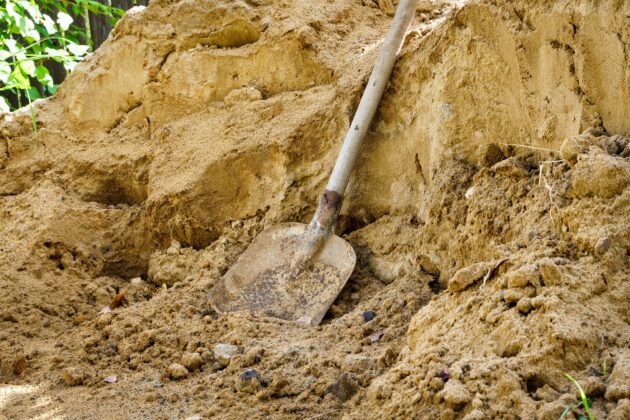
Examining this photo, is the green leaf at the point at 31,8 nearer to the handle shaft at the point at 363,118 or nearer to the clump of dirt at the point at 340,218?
the clump of dirt at the point at 340,218

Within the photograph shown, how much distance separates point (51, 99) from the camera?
14.8ft

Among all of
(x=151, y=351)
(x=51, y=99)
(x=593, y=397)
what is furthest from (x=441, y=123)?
(x=51, y=99)

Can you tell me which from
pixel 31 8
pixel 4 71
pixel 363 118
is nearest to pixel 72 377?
pixel 363 118

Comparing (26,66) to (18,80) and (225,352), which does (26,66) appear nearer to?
(18,80)

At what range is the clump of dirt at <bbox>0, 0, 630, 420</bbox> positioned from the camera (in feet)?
6.19

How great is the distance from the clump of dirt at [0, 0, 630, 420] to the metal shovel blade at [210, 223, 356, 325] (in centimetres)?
8

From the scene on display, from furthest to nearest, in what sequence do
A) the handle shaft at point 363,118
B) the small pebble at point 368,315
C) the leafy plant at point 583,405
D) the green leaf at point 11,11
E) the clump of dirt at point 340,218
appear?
the green leaf at point 11,11 → the handle shaft at point 363,118 → the small pebble at point 368,315 → the clump of dirt at point 340,218 → the leafy plant at point 583,405

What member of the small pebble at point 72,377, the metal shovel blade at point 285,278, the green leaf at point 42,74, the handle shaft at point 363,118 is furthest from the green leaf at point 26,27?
the small pebble at point 72,377

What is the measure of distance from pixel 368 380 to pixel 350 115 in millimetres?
1630

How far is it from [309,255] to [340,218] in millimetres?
317

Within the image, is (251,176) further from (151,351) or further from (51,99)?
(51,99)

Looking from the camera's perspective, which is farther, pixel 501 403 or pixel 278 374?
pixel 278 374

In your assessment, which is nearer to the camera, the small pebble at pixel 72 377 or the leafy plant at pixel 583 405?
the leafy plant at pixel 583 405

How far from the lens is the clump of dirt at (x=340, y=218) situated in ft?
6.19
